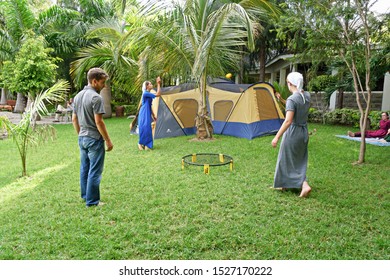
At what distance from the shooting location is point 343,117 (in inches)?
471

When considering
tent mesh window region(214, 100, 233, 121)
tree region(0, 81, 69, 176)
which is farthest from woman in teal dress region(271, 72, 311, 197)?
tent mesh window region(214, 100, 233, 121)

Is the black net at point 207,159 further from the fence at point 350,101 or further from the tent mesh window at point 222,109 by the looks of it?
the fence at point 350,101

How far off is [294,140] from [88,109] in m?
2.51

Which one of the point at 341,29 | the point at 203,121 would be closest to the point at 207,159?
the point at 203,121

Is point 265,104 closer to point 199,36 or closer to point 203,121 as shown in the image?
point 203,121

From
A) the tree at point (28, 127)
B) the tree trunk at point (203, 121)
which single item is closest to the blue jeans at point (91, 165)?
the tree at point (28, 127)

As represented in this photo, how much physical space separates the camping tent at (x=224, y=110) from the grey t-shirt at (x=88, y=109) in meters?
5.41

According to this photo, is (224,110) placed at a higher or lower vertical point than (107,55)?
lower

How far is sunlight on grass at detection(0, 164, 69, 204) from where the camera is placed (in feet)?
14.4

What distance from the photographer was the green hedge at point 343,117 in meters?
10.8

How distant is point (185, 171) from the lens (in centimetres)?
550

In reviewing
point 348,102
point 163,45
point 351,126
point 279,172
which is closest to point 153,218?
point 279,172

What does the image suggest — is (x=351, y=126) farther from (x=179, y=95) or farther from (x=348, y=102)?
(x=179, y=95)

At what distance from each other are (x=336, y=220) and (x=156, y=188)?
7.75 feet
